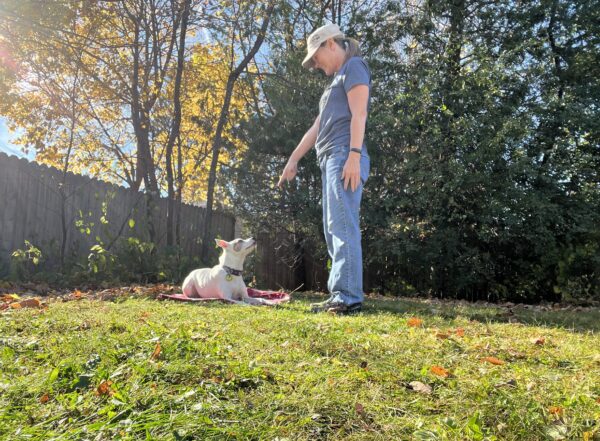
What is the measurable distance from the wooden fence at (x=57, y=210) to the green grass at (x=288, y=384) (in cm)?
518

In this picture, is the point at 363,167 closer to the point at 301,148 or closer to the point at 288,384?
the point at 301,148

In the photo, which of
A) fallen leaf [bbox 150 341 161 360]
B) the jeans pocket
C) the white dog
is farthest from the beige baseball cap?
fallen leaf [bbox 150 341 161 360]

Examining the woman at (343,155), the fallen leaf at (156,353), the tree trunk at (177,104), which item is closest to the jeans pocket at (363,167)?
the woman at (343,155)

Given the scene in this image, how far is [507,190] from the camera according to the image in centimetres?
718

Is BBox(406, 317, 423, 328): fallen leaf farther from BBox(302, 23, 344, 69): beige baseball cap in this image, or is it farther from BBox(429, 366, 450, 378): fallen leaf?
BBox(302, 23, 344, 69): beige baseball cap

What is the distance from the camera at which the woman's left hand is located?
12.0 feet

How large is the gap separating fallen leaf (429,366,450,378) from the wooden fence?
613cm

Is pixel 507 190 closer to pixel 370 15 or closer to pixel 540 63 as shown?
pixel 540 63

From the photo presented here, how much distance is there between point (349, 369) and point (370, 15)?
335 inches

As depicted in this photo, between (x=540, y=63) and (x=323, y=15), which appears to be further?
(x=323, y=15)

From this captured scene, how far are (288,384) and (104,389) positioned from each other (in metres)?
0.63

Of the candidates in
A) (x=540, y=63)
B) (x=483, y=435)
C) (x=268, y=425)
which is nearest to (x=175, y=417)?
Result: (x=268, y=425)

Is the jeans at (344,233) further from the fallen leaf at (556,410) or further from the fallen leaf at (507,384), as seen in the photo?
the fallen leaf at (556,410)

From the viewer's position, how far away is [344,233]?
12.3ft
